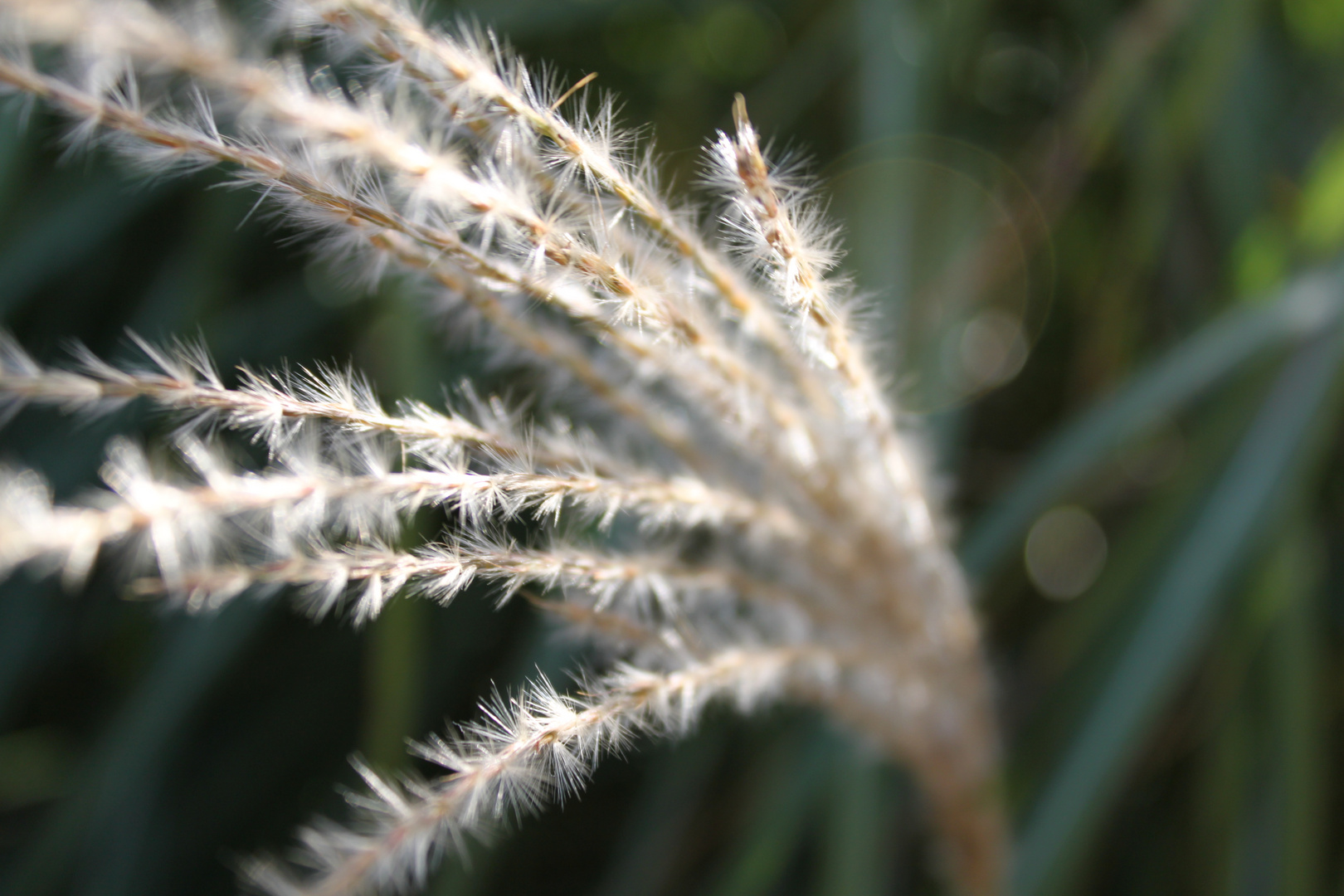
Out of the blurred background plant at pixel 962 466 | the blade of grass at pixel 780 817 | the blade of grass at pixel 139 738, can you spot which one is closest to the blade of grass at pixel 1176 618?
the blurred background plant at pixel 962 466

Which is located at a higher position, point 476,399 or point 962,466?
point 476,399

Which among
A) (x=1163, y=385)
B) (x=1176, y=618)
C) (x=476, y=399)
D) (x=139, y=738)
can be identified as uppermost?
(x=139, y=738)

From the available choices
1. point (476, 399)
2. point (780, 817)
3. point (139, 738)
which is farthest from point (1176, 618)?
point (139, 738)

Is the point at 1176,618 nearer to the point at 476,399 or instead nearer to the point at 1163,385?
the point at 1163,385

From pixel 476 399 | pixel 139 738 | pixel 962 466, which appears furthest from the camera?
pixel 962 466

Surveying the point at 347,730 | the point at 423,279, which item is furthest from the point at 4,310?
the point at 423,279

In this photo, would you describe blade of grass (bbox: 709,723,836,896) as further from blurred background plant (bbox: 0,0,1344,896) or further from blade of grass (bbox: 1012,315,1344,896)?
blade of grass (bbox: 1012,315,1344,896)

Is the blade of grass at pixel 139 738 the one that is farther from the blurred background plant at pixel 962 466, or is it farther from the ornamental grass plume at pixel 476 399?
the ornamental grass plume at pixel 476 399
